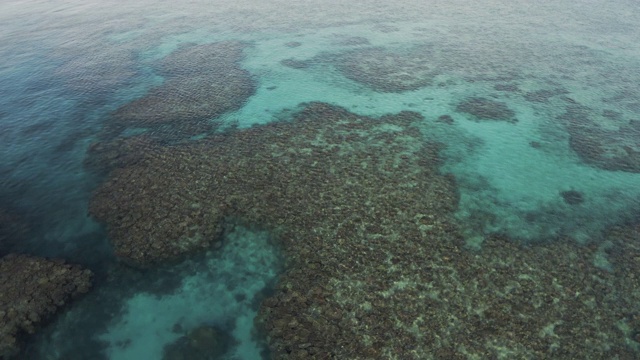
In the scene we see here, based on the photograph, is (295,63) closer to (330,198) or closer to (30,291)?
(330,198)

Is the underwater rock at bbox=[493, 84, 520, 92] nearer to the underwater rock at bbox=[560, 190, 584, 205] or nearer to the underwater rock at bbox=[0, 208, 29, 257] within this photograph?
the underwater rock at bbox=[560, 190, 584, 205]

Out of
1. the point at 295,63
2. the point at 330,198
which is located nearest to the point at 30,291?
the point at 330,198

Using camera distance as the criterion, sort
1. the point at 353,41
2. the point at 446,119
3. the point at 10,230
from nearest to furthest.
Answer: the point at 10,230 < the point at 446,119 < the point at 353,41

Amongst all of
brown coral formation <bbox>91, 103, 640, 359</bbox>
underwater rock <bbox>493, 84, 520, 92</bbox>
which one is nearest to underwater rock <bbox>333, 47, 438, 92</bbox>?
underwater rock <bbox>493, 84, 520, 92</bbox>

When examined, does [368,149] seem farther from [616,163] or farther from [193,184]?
[616,163]

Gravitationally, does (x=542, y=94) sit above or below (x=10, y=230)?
above

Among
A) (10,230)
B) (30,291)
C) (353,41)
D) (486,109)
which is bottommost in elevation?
(30,291)

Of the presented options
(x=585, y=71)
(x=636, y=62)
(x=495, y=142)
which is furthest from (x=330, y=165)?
Result: (x=636, y=62)
